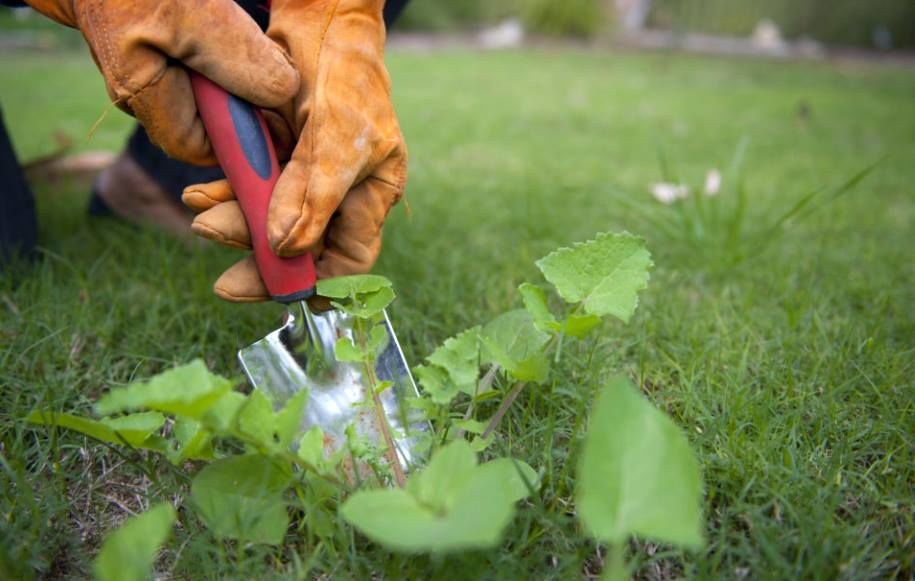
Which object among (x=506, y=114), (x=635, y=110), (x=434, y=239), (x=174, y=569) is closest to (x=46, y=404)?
(x=174, y=569)

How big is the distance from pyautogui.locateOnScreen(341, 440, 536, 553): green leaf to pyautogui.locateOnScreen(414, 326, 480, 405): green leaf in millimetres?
149

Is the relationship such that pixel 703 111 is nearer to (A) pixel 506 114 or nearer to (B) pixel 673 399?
(A) pixel 506 114

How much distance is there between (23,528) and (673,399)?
2.87 feet

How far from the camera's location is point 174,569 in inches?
31.3

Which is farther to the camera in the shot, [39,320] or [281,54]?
[39,320]

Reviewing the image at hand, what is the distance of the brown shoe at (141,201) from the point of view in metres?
1.74

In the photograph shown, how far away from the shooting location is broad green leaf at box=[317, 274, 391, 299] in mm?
954

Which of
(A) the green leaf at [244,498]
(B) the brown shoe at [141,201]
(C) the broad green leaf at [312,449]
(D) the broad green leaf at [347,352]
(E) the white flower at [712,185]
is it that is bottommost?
(E) the white flower at [712,185]

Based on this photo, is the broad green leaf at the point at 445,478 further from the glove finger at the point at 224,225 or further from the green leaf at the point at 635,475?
the glove finger at the point at 224,225

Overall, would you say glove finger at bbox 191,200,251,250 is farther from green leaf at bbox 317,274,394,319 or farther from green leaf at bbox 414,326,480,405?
green leaf at bbox 414,326,480,405

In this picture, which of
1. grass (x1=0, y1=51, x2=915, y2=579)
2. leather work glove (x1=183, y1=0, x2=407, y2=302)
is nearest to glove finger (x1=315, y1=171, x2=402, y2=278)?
leather work glove (x1=183, y1=0, x2=407, y2=302)

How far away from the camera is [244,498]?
2.62 feet

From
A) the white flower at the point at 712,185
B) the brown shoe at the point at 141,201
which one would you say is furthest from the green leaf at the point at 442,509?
the white flower at the point at 712,185

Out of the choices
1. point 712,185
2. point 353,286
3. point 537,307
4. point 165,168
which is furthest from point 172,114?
point 712,185
